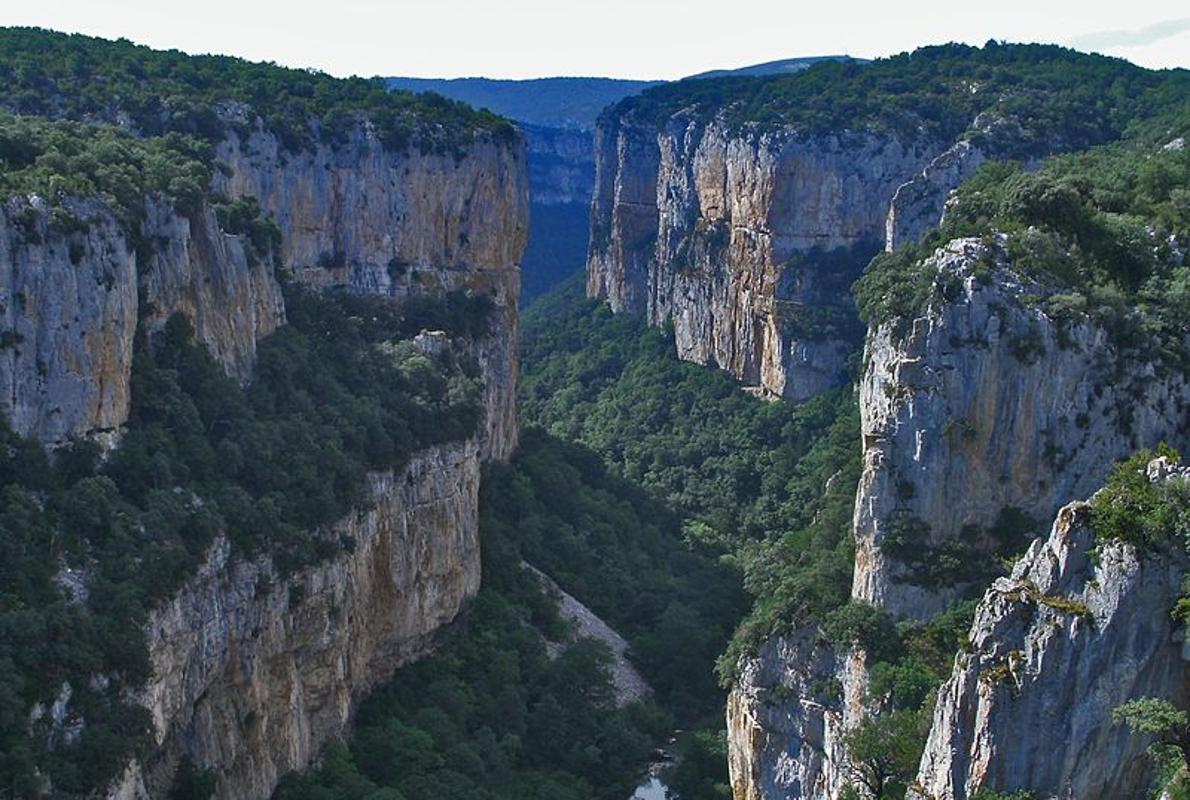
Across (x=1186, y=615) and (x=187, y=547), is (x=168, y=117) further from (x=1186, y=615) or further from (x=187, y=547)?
(x=1186, y=615)

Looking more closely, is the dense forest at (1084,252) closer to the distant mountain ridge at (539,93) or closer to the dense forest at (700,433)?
the dense forest at (700,433)

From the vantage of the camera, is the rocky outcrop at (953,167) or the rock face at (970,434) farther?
the rocky outcrop at (953,167)

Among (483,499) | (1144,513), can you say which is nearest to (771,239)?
(483,499)

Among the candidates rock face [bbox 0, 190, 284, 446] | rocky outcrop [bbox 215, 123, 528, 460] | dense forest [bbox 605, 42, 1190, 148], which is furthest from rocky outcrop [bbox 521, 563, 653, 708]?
dense forest [bbox 605, 42, 1190, 148]

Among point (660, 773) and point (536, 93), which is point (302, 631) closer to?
point (660, 773)

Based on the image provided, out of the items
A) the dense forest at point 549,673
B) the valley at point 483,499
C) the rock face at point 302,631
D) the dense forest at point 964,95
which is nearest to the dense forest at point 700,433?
the valley at point 483,499

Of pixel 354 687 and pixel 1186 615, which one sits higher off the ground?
pixel 1186 615

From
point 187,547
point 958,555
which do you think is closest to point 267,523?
point 187,547
